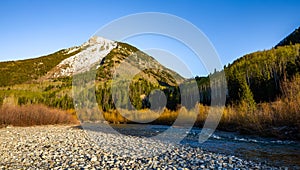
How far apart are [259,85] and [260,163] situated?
134 feet

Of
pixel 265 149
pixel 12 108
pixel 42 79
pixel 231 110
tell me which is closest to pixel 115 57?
pixel 42 79

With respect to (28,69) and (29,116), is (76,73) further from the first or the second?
(29,116)

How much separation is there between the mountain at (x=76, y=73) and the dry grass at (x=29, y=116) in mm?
12581

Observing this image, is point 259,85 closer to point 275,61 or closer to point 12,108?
point 275,61

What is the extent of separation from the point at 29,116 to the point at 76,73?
262 ft

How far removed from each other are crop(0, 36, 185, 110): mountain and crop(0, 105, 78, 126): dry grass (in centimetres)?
1258

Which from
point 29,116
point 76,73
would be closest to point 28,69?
point 76,73

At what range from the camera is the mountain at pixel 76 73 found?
51406mm

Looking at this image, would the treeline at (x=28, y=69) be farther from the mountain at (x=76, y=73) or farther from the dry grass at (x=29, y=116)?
the dry grass at (x=29, y=116)

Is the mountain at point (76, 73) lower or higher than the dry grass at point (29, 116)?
higher

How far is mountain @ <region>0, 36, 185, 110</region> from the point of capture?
51.4 metres

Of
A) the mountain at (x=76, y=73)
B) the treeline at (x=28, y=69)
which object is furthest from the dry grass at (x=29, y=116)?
the treeline at (x=28, y=69)

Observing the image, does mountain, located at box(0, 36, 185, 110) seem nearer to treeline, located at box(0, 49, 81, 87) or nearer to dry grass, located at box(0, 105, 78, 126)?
treeline, located at box(0, 49, 81, 87)

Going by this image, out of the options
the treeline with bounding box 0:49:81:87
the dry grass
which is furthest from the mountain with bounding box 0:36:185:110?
the dry grass
